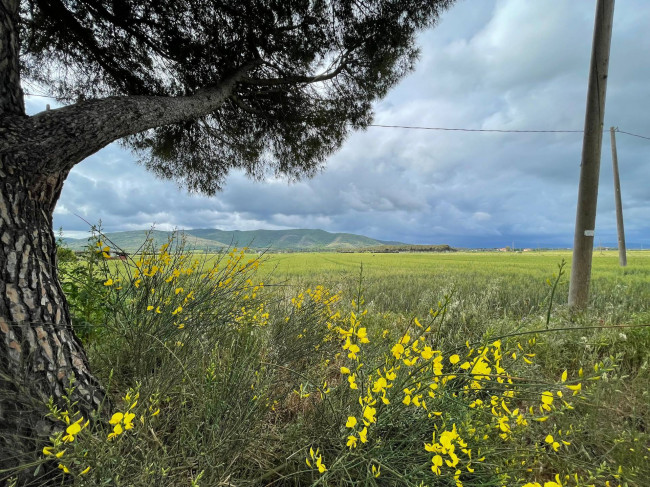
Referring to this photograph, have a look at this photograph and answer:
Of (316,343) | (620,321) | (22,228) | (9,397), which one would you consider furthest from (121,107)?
(620,321)

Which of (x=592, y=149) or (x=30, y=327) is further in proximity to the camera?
(x=592, y=149)

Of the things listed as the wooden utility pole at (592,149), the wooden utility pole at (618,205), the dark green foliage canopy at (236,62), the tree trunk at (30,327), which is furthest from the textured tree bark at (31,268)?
the wooden utility pole at (618,205)

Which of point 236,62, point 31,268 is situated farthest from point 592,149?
point 31,268

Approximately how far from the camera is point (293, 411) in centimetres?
185

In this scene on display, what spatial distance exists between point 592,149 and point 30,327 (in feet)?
20.1

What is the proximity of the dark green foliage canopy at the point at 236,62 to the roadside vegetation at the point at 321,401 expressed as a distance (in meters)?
2.40

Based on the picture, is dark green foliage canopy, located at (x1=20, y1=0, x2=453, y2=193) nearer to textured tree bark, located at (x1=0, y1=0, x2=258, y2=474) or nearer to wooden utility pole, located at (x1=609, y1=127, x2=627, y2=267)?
textured tree bark, located at (x1=0, y1=0, x2=258, y2=474)

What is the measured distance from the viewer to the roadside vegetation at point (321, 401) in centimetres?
105

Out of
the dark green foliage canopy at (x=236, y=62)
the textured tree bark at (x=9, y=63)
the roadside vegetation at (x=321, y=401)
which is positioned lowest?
the roadside vegetation at (x=321, y=401)

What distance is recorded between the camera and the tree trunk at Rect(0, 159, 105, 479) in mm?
1268

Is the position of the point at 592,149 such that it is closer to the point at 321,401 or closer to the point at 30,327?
the point at 321,401

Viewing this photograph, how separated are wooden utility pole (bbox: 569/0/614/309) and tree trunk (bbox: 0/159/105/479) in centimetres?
560

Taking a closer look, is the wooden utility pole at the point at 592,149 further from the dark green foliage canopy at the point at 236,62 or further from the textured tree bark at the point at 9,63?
the textured tree bark at the point at 9,63

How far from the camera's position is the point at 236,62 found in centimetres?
381
